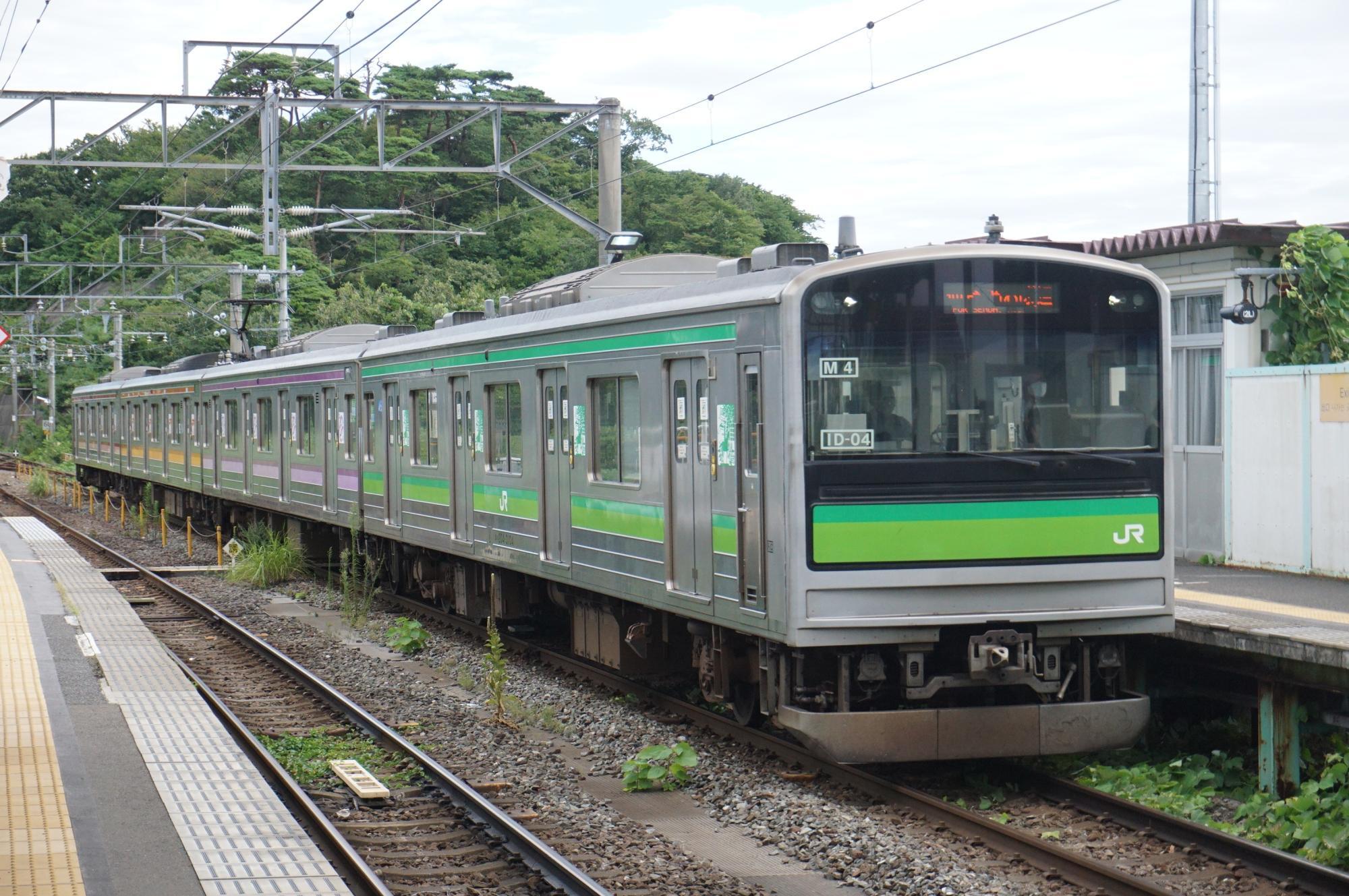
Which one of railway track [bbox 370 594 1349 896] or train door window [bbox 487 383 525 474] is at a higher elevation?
train door window [bbox 487 383 525 474]

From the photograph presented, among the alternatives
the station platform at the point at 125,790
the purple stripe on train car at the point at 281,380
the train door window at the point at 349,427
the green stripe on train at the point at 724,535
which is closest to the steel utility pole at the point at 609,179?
the train door window at the point at 349,427

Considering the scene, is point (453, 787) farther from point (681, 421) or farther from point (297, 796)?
point (681, 421)

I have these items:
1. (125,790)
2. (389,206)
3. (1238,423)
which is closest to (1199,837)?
(125,790)

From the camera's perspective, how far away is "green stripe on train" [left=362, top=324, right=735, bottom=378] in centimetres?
879

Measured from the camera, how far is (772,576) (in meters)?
7.98

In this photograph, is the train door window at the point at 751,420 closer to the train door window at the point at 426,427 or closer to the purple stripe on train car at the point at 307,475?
the train door window at the point at 426,427

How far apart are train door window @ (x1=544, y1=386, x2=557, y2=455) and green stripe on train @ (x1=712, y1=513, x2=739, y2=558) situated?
9.35 ft

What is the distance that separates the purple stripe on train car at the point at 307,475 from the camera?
62.2ft

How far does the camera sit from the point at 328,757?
9570 mm

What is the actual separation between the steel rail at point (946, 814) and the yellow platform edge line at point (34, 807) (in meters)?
3.80

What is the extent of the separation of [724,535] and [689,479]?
0.60m

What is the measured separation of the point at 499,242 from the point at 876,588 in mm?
43613

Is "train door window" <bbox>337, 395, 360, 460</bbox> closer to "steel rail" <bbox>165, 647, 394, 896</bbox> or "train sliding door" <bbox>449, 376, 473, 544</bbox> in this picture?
"train sliding door" <bbox>449, 376, 473, 544</bbox>

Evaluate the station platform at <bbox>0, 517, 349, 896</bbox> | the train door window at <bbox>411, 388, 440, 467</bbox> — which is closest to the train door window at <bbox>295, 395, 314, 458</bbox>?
the train door window at <bbox>411, 388, 440, 467</bbox>
